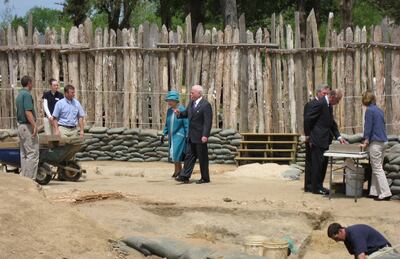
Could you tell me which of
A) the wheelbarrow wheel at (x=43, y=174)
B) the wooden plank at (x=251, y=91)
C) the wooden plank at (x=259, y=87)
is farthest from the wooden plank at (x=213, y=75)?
the wheelbarrow wheel at (x=43, y=174)

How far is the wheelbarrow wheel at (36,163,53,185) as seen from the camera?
13.7 meters

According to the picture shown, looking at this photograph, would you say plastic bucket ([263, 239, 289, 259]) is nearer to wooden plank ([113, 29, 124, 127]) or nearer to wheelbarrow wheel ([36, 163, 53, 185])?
wheelbarrow wheel ([36, 163, 53, 185])

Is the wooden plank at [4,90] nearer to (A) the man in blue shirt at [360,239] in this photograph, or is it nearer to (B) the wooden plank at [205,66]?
(B) the wooden plank at [205,66]

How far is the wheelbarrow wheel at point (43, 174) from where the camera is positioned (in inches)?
538

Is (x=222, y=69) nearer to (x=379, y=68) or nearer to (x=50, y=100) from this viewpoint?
(x=379, y=68)

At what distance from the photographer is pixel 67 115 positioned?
1475 centimetres

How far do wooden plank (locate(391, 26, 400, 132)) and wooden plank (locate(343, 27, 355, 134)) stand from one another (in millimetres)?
833

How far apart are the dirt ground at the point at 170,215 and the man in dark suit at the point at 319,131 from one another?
384mm

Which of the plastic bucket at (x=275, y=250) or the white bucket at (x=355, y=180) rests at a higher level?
the white bucket at (x=355, y=180)

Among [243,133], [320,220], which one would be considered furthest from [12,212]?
[243,133]

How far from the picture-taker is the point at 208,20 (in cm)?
3384

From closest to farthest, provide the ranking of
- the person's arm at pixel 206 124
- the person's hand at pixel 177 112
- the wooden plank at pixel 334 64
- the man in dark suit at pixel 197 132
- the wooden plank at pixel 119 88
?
the person's arm at pixel 206 124, the man in dark suit at pixel 197 132, the person's hand at pixel 177 112, the wooden plank at pixel 334 64, the wooden plank at pixel 119 88

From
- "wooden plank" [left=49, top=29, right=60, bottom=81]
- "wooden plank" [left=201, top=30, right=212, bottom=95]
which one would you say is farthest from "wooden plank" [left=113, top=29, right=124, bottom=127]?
"wooden plank" [left=201, top=30, right=212, bottom=95]

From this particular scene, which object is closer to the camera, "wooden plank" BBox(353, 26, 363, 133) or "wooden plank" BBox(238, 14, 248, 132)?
"wooden plank" BBox(353, 26, 363, 133)
